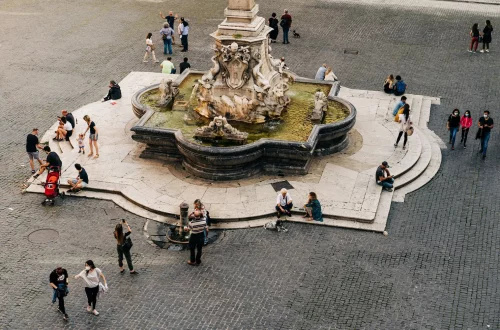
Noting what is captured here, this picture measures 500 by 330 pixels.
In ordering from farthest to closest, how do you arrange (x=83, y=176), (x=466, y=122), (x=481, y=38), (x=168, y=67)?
(x=481, y=38) < (x=168, y=67) < (x=466, y=122) < (x=83, y=176)

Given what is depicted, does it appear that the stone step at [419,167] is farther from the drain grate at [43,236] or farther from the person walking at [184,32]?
the person walking at [184,32]

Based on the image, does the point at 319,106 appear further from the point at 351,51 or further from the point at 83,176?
the point at 351,51

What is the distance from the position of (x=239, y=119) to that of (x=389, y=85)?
24.0ft

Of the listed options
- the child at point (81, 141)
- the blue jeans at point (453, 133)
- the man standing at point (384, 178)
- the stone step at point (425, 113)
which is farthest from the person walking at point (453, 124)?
the child at point (81, 141)

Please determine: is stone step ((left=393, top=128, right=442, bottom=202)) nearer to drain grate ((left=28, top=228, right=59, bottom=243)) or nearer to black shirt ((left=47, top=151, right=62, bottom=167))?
drain grate ((left=28, top=228, right=59, bottom=243))

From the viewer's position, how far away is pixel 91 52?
30984mm

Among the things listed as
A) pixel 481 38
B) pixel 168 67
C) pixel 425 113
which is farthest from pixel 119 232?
pixel 481 38

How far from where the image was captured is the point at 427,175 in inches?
811

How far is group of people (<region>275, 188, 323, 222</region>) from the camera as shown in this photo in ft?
59.0

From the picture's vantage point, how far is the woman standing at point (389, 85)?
26.1 m

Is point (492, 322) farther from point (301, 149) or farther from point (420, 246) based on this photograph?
point (301, 149)

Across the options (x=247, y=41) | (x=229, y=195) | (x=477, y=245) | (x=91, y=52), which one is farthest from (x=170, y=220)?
(x=91, y=52)

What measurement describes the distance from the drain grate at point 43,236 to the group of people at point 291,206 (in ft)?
18.7

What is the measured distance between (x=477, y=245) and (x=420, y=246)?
4.65 ft
